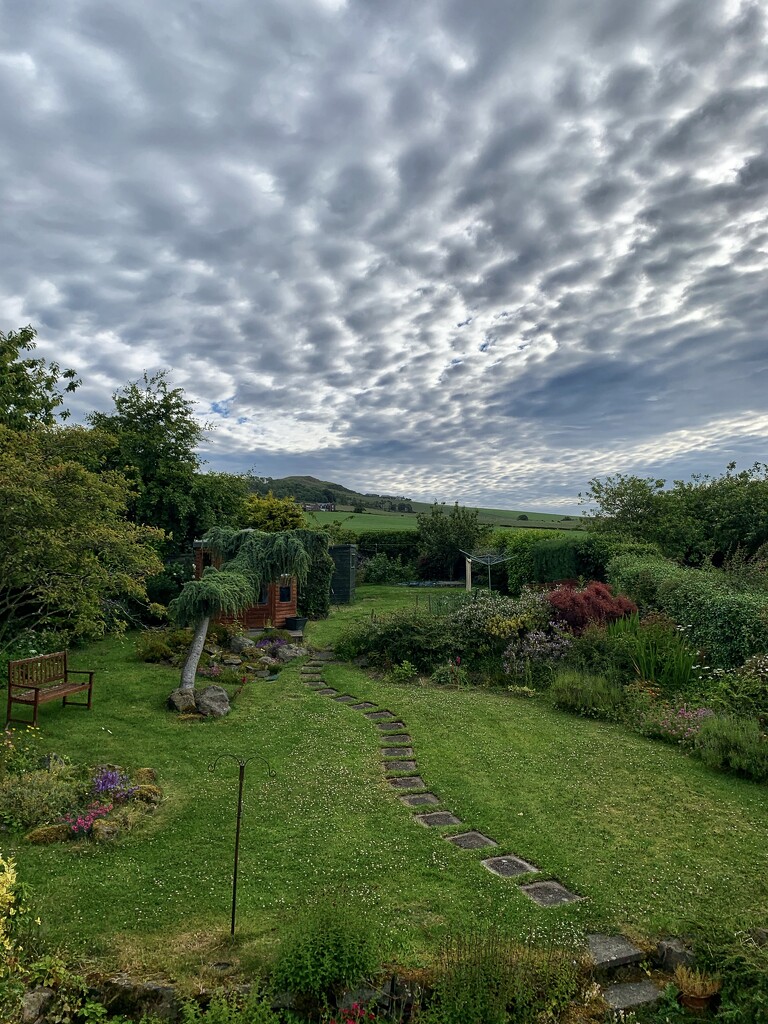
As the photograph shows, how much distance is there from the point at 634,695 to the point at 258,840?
6.83 m

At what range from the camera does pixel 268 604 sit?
16328 millimetres

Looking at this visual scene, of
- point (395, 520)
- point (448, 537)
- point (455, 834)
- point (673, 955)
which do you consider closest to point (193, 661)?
point (455, 834)

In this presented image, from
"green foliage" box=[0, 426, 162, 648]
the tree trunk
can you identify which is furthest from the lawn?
"green foliage" box=[0, 426, 162, 648]

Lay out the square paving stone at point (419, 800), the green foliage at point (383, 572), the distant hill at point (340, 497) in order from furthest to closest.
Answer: the distant hill at point (340, 497) < the green foliage at point (383, 572) < the square paving stone at point (419, 800)

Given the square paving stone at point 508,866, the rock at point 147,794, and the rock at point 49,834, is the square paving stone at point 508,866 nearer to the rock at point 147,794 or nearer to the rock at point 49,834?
the rock at point 147,794

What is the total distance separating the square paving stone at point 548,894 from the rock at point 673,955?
2.58 feet

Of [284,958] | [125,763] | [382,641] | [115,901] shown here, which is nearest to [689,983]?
[284,958]

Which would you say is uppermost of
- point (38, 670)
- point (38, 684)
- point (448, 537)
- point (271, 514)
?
point (271, 514)

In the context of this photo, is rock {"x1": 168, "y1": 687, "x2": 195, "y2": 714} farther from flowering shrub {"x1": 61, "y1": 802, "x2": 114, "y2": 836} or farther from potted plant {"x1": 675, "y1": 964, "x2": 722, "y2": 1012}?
potted plant {"x1": 675, "y1": 964, "x2": 722, "y2": 1012}

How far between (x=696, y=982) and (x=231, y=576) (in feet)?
34.4

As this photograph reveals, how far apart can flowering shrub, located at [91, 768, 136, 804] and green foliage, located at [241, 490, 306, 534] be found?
51.4 ft

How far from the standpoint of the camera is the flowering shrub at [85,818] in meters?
5.39

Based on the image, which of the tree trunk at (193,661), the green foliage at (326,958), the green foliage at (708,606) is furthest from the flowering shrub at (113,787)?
the green foliage at (708,606)

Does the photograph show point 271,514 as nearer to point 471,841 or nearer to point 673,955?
point 471,841
